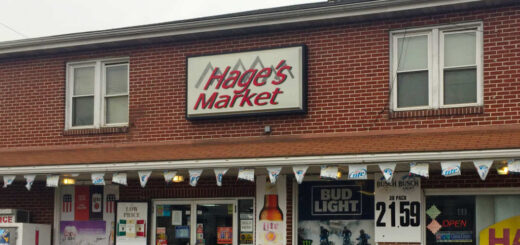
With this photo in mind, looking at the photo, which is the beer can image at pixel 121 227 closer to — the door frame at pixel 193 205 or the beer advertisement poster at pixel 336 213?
the door frame at pixel 193 205

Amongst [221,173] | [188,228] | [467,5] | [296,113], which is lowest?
[188,228]

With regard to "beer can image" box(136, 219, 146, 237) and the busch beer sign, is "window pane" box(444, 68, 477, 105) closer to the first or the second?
the busch beer sign

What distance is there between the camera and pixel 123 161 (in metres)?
13.8

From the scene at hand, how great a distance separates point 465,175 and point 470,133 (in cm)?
69

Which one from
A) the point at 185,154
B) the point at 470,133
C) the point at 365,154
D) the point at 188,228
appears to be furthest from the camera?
the point at 188,228

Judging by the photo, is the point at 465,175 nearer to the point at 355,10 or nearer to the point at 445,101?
the point at 445,101

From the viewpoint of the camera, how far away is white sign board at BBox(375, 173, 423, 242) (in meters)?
13.2

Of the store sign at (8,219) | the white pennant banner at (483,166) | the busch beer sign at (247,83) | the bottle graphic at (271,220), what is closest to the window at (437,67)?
the busch beer sign at (247,83)

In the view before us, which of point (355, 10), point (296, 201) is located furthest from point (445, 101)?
point (296, 201)

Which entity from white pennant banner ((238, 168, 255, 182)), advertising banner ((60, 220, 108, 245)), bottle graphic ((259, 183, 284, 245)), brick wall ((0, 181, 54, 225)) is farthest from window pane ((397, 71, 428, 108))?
brick wall ((0, 181, 54, 225))

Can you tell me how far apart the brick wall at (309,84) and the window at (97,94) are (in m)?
0.19

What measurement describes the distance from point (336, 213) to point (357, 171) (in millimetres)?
2160

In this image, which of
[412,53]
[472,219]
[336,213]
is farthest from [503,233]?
[412,53]

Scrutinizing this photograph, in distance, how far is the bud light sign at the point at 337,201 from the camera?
1381 centimetres
